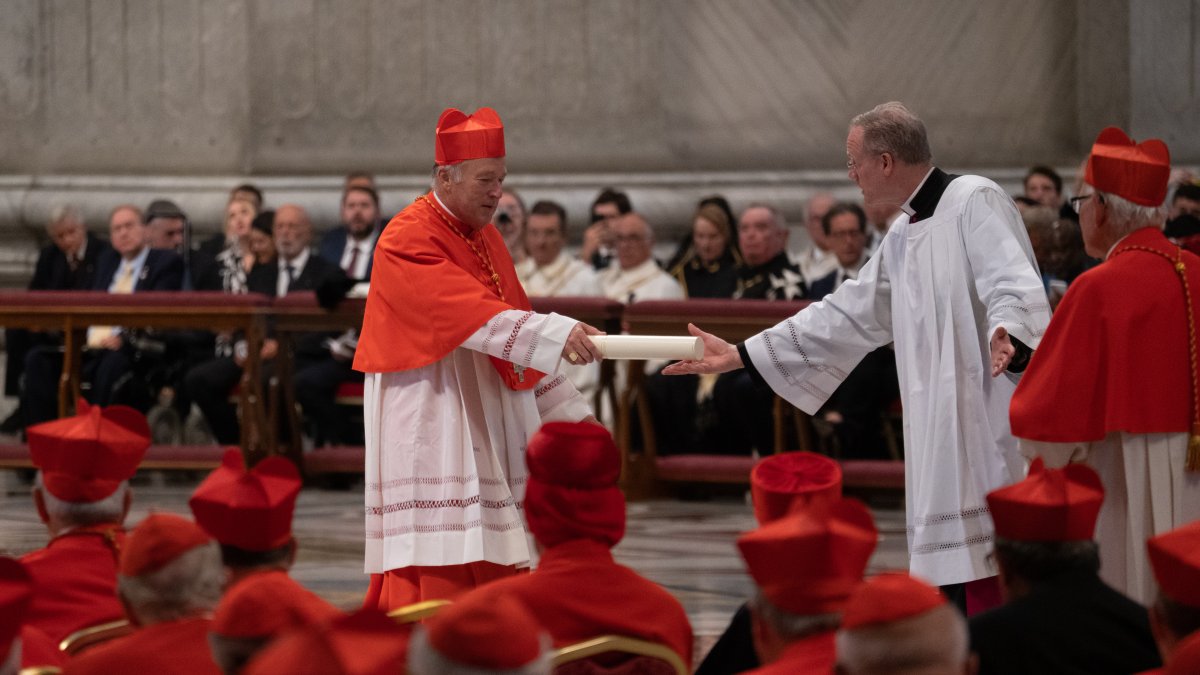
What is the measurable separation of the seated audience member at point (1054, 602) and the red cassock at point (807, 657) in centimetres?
42

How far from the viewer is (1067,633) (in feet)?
10.4

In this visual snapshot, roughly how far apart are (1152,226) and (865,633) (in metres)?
2.60

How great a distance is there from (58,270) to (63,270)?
0.04m

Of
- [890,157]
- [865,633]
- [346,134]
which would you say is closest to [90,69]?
[346,134]

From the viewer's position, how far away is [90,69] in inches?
500

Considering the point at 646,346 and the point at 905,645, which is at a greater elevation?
the point at 646,346

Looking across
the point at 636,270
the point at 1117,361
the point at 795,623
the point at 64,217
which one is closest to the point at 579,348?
the point at 1117,361

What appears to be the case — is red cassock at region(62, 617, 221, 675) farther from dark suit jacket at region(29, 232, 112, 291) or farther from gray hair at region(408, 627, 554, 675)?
dark suit jacket at region(29, 232, 112, 291)

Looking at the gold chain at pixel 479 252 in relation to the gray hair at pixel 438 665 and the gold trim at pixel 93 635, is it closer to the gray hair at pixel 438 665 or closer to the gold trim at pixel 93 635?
the gold trim at pixel 93 635

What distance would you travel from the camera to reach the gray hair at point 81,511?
4.04 m

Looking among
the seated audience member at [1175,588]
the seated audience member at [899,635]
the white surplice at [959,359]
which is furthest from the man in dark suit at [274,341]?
the seated audience member at [899,635]

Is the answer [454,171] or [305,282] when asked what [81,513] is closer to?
[454,171]

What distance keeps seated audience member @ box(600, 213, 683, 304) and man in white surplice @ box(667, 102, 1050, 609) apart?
4.75 meters

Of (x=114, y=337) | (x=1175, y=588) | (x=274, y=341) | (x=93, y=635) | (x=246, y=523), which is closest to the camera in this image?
(x=1175, y=588)
